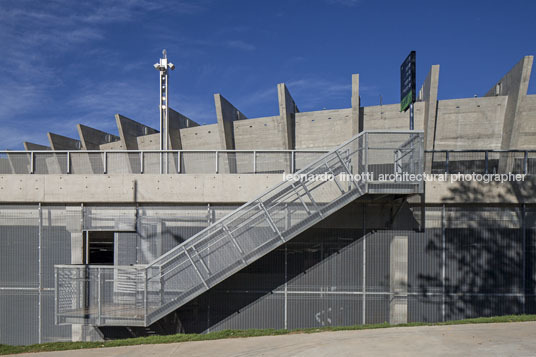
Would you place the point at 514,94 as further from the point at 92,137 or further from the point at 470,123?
the point at 92,137

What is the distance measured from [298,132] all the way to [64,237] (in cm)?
1991

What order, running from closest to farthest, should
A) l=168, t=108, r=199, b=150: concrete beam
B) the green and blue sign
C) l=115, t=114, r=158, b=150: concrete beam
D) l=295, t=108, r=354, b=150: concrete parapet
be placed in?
the green and blue sign < l=295, t=108, r=354, b=150: concrete parapet < l=168, t=108, r=199, b=150: concrete beam < l=115, t=114, r=158, b=150: concrete beam

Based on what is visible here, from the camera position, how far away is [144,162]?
12.6 metres

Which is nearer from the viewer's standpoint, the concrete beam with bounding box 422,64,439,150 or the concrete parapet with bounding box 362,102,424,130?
the concrete beam with bounding box 422,64,439,150

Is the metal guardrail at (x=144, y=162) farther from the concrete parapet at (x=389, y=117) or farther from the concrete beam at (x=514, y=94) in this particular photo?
the concrete beam at (x=514, y=94)

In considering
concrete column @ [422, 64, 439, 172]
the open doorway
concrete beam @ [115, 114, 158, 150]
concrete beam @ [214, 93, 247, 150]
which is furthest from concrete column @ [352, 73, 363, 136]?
the open doorway

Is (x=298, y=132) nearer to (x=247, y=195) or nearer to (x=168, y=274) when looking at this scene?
(x=247, y=195)

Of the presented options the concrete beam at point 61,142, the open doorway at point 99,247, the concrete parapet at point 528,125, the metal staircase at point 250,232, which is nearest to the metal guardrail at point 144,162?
the metal staircase at point 250,232

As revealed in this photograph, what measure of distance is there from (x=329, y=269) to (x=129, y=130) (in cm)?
2521

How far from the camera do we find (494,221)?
1190cm

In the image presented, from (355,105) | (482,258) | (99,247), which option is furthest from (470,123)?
(99,247)

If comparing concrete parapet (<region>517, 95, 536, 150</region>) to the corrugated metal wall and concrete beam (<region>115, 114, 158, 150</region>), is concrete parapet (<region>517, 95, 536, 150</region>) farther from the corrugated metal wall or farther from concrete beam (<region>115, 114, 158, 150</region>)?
concrete beam (<region>115, 114, 158, 150</region>)

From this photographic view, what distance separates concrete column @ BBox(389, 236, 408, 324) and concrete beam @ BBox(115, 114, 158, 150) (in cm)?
2547

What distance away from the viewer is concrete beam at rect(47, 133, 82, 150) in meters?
35.9
